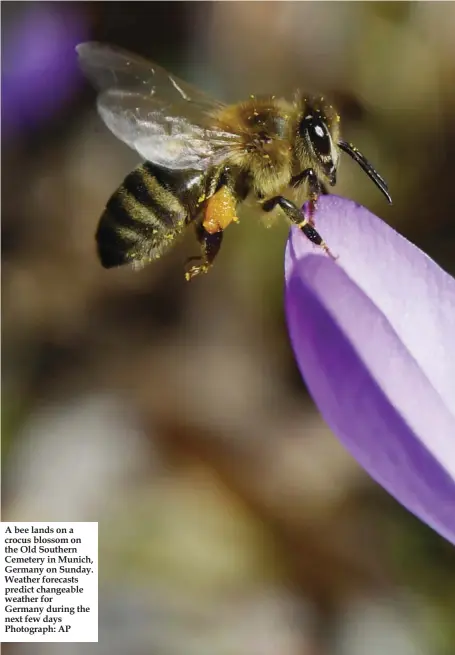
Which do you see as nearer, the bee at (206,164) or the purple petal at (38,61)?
the bee at (206,164)

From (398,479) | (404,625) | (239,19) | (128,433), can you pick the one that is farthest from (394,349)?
(239,19)

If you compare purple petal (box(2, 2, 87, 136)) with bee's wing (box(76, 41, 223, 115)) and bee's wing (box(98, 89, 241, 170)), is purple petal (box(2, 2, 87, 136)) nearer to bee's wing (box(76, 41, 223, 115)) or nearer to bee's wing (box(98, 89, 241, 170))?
bee's wing (box(76, 41, 223, 115))

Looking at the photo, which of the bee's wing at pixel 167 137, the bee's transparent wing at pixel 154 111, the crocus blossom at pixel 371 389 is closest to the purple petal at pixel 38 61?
the bee's transparent wing at pixel 154 111

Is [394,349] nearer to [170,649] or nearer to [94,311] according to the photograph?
[170,649]

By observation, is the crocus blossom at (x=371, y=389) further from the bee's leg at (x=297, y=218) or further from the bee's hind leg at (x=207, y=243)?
the bee's hind leg at (x=207, y=243)
